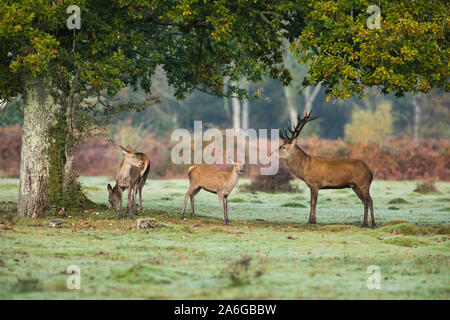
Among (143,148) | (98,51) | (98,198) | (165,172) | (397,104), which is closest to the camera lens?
(98,51)

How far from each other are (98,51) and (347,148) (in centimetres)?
2758

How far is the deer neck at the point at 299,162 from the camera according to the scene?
62.6 ft

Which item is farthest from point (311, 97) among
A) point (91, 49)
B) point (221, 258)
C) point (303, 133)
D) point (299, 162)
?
point (221, 258)

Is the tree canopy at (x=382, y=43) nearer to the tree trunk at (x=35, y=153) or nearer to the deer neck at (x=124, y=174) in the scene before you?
the deer neck at (x=124, y=174)

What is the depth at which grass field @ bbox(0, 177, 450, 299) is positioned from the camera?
9.86 meters

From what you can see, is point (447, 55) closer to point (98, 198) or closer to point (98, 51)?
point (98, 51)

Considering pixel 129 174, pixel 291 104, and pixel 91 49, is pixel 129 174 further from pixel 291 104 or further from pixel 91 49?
pixel 291 104

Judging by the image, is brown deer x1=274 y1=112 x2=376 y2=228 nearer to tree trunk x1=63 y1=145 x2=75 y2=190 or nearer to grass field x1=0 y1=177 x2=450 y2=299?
grass field x1=0 y1=177 x2=450 y2=299

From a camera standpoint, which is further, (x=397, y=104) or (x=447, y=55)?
(x=397, y=104)

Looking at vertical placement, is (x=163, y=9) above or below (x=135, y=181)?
above

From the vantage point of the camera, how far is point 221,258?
12.7m

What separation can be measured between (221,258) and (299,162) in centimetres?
705

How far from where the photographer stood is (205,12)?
1831 cm
